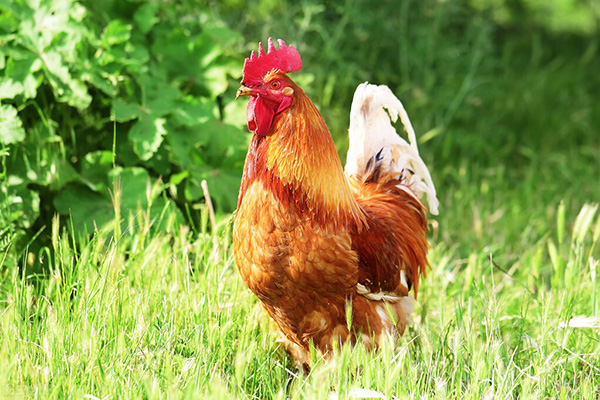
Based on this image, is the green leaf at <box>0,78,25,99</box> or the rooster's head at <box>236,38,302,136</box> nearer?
the rooster's head at <box>236,38,302,136</box>

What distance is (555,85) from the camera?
6.88m

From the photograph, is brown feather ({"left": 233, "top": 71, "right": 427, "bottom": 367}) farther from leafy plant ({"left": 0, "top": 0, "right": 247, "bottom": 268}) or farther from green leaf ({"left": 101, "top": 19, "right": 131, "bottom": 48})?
green leaf ({"left": 101, "top": 19, "right": 131, "bottom": 48})

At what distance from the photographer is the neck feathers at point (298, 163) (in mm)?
2477

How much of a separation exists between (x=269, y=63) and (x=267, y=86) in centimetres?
10

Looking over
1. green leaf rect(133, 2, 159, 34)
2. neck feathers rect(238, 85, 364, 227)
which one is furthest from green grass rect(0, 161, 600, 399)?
green leaf rect(133, 2, 159, 34)

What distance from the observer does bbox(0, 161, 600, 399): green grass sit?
6.97ft

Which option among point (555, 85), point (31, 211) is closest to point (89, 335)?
point (31, 211)

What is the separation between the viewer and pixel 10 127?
9.64 ft

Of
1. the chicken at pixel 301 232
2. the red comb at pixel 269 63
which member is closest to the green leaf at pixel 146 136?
the chicken at pixel 301 232

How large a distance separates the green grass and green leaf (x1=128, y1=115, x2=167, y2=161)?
350 mm

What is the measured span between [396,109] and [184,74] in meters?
1.39

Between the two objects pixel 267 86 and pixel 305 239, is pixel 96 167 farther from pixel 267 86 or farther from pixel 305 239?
pixel 305 239

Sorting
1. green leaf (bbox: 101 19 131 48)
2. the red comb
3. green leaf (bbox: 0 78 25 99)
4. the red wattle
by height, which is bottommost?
the red wattle

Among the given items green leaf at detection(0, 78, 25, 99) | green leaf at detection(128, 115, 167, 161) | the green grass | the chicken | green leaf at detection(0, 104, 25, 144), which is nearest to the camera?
the green grass
